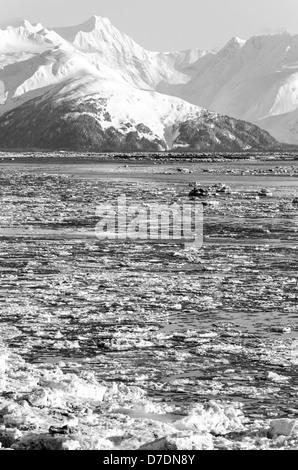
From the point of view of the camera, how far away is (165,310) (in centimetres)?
2288

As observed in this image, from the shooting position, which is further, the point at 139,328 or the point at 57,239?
the point at 57,239

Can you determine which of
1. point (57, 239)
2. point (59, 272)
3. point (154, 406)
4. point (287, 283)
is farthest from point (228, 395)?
point (57, 239)

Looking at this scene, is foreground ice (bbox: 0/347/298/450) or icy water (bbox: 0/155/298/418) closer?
foreground ice (bbox: 0/347/298/450)

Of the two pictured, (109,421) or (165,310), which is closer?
(109,421)

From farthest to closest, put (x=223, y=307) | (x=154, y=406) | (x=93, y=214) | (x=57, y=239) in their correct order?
(x=93, y=214) → (x=57, y=239) → (x=223, y=307) → (x=154, y=406)

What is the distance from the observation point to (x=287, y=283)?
2689 centimetres

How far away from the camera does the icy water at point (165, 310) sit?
1700 centimetres

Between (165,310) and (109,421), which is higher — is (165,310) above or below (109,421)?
above

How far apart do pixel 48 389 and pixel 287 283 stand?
42.7ft

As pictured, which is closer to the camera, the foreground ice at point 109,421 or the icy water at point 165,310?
the foreground ice at point 109,421

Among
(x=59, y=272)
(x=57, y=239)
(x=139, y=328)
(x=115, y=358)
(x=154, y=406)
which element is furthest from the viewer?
(x=57, y=239)

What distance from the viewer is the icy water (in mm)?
17000
